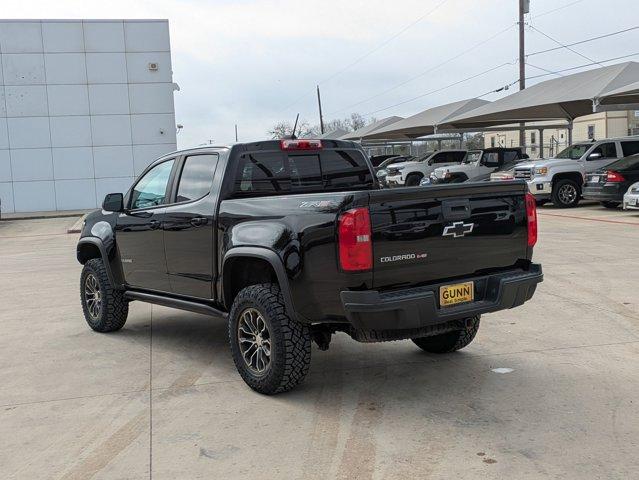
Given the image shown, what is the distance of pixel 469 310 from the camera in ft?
15.2

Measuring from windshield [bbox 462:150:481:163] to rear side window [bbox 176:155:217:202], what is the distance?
21.5 m

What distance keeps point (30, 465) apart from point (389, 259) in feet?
7.85

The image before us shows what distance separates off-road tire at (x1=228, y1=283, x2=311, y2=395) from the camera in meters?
4.73

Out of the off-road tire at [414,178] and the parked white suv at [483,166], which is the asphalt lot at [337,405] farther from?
the off-road tire at [414,178]

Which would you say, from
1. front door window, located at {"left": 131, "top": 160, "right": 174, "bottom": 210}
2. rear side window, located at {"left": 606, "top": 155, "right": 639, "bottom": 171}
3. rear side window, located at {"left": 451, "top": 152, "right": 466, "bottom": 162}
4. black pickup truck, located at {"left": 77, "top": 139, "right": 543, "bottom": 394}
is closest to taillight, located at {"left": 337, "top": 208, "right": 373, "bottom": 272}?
black pickup truck, located at {"left": 77, "top": 139, "right": 543, "bottom": 394}

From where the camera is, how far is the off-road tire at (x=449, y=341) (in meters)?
5.76

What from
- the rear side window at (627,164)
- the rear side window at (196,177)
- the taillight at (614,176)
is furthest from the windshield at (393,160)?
the rear side window at (196,177)

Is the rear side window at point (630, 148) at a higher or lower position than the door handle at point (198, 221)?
higher

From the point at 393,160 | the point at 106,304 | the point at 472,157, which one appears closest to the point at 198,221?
the point at 106,304

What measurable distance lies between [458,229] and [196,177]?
2.31 metres

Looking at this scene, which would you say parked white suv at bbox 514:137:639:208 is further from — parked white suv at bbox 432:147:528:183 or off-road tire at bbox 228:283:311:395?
off-road tire at bbox 228:283:311:395

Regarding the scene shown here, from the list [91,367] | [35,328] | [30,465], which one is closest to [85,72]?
[35,328]

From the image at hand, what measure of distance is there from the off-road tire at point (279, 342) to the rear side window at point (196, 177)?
1130mm

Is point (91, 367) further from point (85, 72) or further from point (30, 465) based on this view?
point (85, 72)
